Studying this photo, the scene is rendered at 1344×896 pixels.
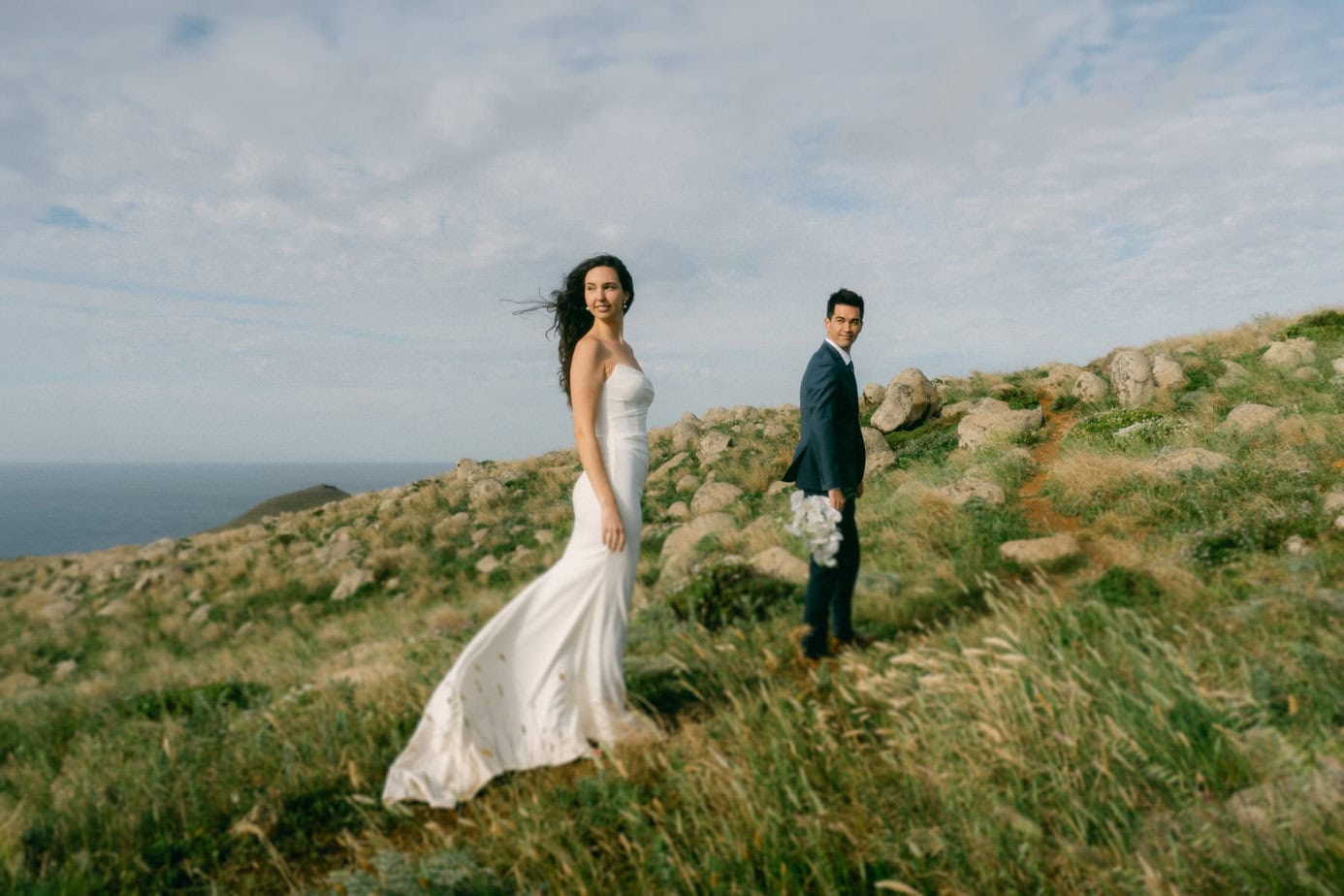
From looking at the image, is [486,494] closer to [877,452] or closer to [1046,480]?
[877,452]

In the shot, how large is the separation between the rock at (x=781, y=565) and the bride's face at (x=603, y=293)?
3900mm

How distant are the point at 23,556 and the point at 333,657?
76.3 ft

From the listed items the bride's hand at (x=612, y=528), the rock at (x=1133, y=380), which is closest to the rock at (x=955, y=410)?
the rock at (x=1133, y=380)

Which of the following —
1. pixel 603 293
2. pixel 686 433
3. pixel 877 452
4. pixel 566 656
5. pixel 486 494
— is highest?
pixel 603 293

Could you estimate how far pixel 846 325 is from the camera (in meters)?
4.91

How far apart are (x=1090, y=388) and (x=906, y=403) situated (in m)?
3.83

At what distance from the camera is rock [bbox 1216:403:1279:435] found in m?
10.7

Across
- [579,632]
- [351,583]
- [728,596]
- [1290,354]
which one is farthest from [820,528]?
[1290,354]

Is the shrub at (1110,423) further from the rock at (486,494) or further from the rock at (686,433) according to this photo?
the rock at (486,494)

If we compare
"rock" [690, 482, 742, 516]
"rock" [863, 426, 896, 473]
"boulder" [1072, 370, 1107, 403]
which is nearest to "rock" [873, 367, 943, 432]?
"rock" [863, 426, 896, 473]

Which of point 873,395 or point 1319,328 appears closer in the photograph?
point 1319,328

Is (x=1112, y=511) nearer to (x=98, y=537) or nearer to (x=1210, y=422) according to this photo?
(x=1210, y=422)

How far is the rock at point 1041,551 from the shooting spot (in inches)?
278

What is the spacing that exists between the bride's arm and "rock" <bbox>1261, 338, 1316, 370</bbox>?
1668 centimetres
